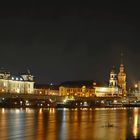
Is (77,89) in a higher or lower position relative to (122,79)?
lower

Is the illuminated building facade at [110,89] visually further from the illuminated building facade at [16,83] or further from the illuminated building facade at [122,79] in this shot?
the illuminated building facade at [16,83]

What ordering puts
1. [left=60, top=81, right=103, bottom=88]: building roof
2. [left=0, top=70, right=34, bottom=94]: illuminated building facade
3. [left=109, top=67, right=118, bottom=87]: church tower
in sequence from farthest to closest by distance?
[left=109, top=67, right=118, bottom=87]: church tower
[left=60, top=81, right=103, bottom=88]: building roof
[left=0, top=70, right=34, bottom=94]: illuminated building facade

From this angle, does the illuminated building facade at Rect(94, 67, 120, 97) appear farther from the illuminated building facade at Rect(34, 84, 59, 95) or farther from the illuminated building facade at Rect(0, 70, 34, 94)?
the illuminated building facade at Rect(0, 70, 34, 94)

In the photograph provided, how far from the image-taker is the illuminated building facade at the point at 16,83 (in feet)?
447

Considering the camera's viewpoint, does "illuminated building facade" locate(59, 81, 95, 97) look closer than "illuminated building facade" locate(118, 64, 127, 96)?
Yes

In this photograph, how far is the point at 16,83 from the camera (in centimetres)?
14300

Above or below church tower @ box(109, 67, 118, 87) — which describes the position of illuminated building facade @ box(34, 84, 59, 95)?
below

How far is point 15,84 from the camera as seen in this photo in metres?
142

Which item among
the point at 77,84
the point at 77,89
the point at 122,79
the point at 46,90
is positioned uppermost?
the point at 122,79

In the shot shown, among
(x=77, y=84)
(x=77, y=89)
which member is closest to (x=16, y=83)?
(x=77, y=89)

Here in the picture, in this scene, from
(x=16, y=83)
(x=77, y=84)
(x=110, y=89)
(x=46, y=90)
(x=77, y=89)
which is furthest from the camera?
(x=110, y=89)

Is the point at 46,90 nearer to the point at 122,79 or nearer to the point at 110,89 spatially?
the point at 110,89

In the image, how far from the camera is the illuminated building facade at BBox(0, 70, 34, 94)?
136m

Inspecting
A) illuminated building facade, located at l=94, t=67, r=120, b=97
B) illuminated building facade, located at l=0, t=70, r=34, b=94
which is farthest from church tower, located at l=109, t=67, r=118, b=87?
illuminated building facade, located at l=0, t=70, r=34, b=94
